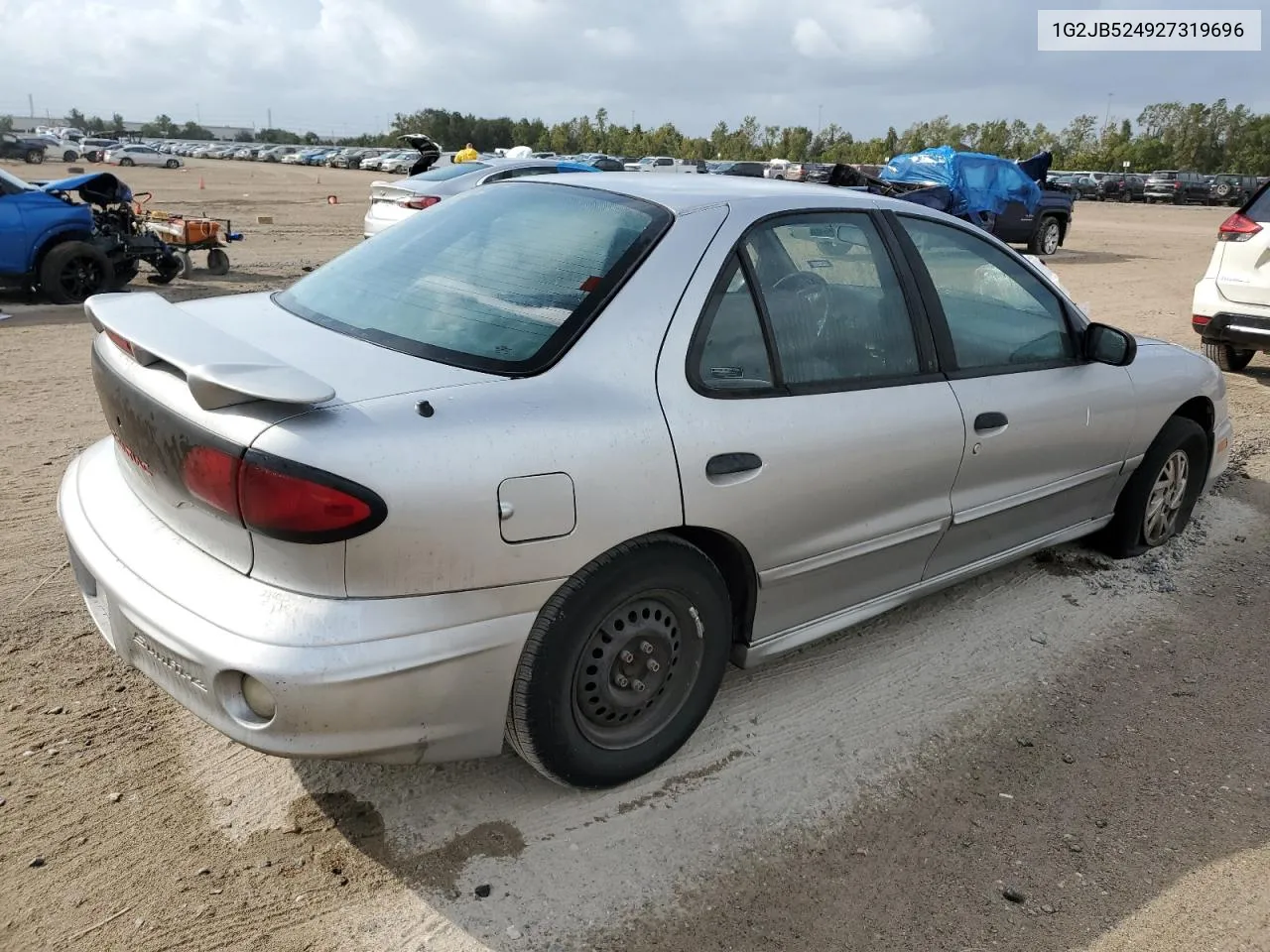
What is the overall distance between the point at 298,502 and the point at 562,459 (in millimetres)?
608

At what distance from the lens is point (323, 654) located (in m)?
2.18

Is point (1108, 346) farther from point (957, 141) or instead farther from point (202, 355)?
point (957, 141)

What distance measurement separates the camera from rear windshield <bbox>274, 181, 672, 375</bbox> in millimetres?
2635

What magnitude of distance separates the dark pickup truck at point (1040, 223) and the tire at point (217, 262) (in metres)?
13.0

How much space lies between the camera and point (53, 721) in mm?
3033

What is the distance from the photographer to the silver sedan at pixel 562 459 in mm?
2223

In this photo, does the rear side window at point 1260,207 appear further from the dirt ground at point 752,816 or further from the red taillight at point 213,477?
the red taillight at point 213,477

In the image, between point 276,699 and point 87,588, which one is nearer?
point 276,699

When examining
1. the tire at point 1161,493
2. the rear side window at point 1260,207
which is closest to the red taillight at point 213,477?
the tire at point 1161,493

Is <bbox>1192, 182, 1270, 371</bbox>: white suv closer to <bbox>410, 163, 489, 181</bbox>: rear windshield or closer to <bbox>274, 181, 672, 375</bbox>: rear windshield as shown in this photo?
<bbox>274, 181, 672, 375</bbox>: rear windshield

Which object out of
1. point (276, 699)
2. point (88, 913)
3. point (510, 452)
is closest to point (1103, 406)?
point (510, 452)

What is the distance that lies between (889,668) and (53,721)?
2.76 meters

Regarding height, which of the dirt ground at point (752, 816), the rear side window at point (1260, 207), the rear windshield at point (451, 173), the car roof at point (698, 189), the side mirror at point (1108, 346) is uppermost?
the rear windshield at point (451, 173)

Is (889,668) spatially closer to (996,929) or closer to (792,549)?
(792,549)
